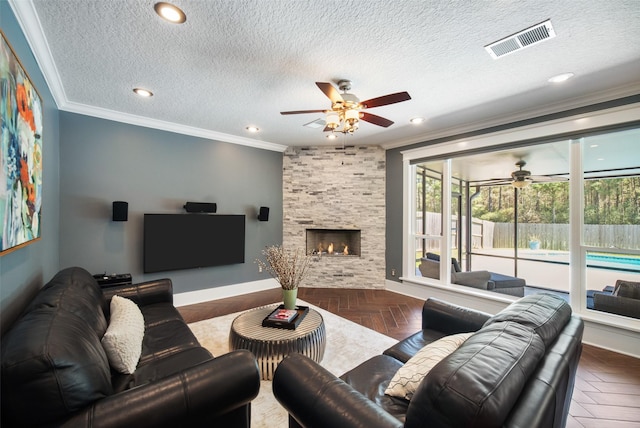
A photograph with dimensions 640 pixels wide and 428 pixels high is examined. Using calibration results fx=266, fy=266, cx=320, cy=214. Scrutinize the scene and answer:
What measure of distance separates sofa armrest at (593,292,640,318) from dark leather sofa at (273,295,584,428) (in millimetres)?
2247

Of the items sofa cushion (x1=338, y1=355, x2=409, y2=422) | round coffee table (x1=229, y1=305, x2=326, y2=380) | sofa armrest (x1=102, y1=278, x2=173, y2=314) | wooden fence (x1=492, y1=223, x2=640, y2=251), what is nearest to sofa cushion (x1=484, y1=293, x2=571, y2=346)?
sofa cushion (x1=338, y1=355, x2=409, y2=422)

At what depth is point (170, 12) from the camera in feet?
5.61

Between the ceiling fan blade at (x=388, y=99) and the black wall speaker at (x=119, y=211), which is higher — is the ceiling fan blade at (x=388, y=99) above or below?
above

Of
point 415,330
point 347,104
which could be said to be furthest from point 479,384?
point 415,330

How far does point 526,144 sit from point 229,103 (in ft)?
12.0

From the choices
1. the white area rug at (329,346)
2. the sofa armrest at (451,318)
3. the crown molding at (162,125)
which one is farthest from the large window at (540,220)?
the crown molding at (162,125)

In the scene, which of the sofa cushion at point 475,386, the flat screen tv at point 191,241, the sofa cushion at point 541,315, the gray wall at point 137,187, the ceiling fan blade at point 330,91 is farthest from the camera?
the flat screen tv at point 191,241

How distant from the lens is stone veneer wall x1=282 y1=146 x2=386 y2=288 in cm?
495

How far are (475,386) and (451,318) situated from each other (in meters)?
1.37

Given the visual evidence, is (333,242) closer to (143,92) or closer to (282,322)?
(282,322)

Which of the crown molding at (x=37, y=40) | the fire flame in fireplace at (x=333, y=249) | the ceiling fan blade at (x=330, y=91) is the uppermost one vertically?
the crown molding at (x=37, y=40)

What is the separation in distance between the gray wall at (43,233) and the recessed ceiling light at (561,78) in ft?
13.2

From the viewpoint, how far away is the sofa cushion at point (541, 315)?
3.81 feet

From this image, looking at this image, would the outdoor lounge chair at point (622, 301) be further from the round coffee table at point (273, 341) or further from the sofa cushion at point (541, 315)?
the round coffee table at point (273, 341)
